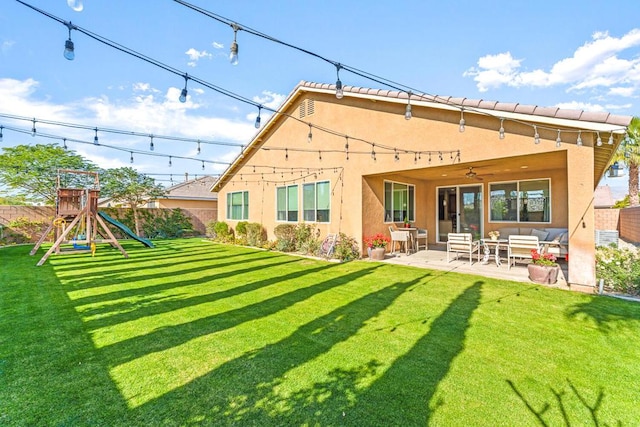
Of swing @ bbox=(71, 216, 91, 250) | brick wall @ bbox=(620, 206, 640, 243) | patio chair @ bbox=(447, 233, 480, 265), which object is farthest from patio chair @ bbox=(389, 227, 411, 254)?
swing @ bbox=(71, 216, 91, 250)

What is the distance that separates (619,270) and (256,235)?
1127 cm

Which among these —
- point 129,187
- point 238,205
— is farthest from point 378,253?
point 129,187

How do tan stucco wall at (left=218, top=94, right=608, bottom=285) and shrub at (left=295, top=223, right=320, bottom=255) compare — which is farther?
shrub at (left=295, top=223, right=320, bottom=255)

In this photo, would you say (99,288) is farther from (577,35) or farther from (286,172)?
(577,35)

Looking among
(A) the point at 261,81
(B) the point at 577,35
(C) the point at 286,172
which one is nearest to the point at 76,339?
(A) the point at 261,81

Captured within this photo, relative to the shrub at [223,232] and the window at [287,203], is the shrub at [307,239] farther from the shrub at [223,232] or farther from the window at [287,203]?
the shrub at [223,232]

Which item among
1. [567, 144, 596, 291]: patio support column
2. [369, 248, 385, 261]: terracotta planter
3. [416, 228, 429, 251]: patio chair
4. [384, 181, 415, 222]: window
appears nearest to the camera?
[567, 144, 596, 291]: patio support column

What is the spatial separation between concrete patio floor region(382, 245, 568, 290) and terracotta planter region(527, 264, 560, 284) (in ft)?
0.37

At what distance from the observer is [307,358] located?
321 cm

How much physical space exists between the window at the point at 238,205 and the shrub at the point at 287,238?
3.69 meters

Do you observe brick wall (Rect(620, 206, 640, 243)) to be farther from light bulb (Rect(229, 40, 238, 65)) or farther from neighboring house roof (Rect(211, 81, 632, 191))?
light bulb (Rect(229, 40, 238, 65))

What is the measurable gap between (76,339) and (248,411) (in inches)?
104

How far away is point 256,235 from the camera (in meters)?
13.4

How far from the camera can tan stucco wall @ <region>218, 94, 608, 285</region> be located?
599cm
